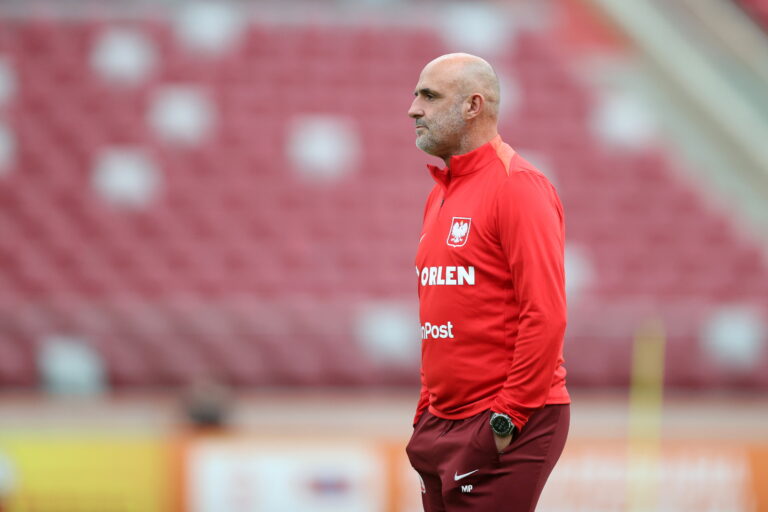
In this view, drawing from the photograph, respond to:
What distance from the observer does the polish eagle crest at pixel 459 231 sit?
2742 millimetres

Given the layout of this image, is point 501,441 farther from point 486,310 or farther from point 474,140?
point 474,140

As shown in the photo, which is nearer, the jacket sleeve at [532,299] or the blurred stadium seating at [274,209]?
the jacket sleeve at [532,299]

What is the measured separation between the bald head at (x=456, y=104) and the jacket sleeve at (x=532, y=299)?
245 millimetres

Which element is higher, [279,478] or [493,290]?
[493,290]

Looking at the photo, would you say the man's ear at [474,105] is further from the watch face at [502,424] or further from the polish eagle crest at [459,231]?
the watch face at [502,424]

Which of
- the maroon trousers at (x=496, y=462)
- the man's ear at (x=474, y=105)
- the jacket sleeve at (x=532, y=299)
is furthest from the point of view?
the man's ear at (x=474, y=105)

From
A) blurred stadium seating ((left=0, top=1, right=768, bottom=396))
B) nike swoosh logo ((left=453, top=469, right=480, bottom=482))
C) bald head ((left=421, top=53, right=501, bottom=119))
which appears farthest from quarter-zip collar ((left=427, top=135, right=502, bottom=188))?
blurred stadium seating ((left=0, top=1, right=768, bottom=396))

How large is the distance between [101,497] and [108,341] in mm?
2112

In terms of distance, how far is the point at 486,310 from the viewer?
8.89 ft

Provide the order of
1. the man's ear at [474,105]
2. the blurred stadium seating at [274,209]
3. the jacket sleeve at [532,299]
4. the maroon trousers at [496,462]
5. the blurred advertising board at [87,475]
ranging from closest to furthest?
the jacket sleeve at [532,299] < the maroon trousers at [496,462] < the man's ear at [474,105] < the blurred advertising board at [87,475] < the blurred stadium seating at [274,209]

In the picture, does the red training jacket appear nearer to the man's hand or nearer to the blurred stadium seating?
the man's hand

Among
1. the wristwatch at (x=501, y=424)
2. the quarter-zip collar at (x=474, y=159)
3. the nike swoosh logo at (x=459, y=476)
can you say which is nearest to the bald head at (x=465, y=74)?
the quarter-zip collar at (x=474, y=159)

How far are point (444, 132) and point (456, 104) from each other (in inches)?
3.0

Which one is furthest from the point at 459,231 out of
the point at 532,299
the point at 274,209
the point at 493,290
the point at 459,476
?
the point at 274,209
